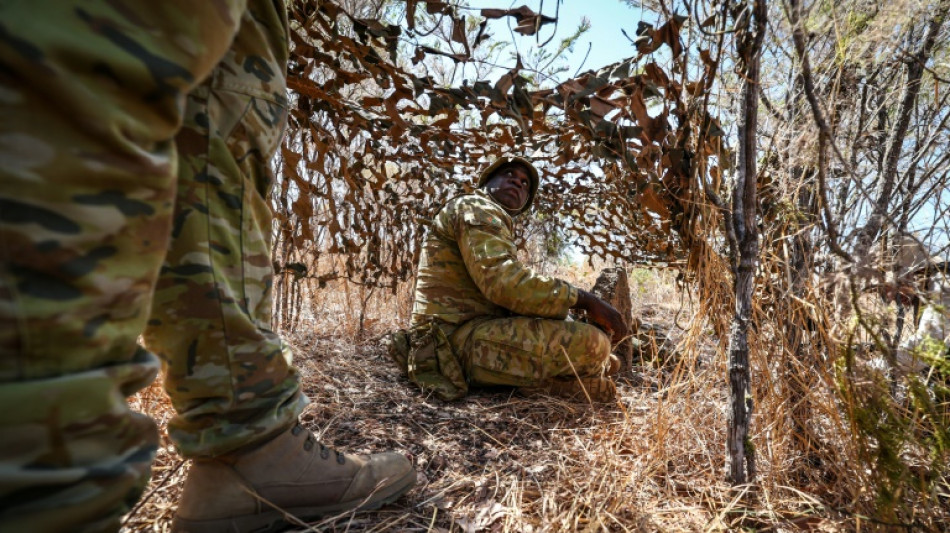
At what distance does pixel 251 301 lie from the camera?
78cm

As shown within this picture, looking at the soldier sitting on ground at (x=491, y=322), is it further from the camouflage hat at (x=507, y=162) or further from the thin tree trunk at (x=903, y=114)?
the thin tree trunk at (x=903, y=114)

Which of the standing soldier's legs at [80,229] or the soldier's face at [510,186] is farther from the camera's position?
the soldier's face at [510,186]

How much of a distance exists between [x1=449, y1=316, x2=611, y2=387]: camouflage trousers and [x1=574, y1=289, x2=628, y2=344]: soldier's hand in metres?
0.17

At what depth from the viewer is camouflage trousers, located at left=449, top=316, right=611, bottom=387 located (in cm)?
221

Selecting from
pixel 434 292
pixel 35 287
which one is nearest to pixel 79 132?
pixel 35 287

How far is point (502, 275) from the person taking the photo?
2.20 m

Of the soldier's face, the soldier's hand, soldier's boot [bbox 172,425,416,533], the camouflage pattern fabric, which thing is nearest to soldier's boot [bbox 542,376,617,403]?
the soldier's hand

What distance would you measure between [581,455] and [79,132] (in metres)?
1.44

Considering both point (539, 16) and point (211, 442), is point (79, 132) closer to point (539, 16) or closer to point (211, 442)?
point (211, 442)

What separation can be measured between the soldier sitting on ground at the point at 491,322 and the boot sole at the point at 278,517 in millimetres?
1029

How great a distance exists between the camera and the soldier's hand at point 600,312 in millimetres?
2398

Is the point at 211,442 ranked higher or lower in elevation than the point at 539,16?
lower

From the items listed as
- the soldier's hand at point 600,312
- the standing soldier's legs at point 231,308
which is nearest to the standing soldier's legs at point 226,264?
the standing soldier's legs at point 231,308

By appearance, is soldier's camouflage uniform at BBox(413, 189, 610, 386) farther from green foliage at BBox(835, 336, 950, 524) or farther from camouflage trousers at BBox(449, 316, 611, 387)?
green foliage at BBox(835, 336, 950, 524)
